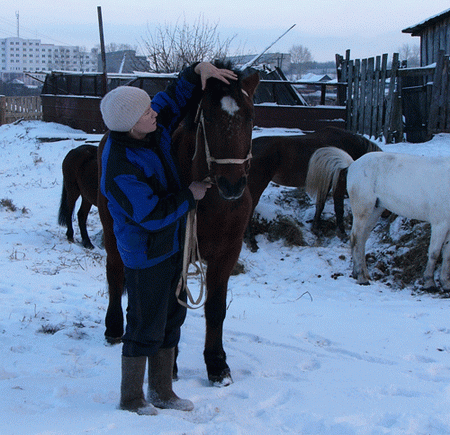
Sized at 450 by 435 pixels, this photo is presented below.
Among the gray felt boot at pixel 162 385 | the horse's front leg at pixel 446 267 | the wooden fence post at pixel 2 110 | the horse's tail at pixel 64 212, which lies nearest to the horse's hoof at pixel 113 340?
the gray felt boot at pixel 162 385

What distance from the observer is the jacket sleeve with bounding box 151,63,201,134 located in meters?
2.85

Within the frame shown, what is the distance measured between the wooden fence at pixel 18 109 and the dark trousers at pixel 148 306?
61.8 feet

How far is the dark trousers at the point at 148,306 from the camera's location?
231cm

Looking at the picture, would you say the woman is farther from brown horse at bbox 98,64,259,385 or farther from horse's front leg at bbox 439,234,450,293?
horse's front leg at bbox 439,234,450,293

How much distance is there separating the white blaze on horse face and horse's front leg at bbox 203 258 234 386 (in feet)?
3.06

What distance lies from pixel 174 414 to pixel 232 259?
971 mm

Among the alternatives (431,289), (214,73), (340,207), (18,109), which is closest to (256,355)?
(214,73)

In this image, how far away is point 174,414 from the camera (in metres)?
2.42

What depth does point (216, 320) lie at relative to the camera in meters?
3.04

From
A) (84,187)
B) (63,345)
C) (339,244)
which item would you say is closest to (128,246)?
(63,345)

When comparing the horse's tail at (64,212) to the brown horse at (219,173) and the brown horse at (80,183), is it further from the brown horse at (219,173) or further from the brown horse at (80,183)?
the brown horse at (219,173)

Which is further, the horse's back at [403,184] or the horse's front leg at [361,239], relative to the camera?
the horse's front leg at [361,239]

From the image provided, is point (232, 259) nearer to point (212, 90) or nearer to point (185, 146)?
point (185, 146)

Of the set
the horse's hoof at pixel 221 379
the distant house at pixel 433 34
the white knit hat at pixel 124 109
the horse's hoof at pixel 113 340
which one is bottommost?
the horse's hoof at pixel 113 340
